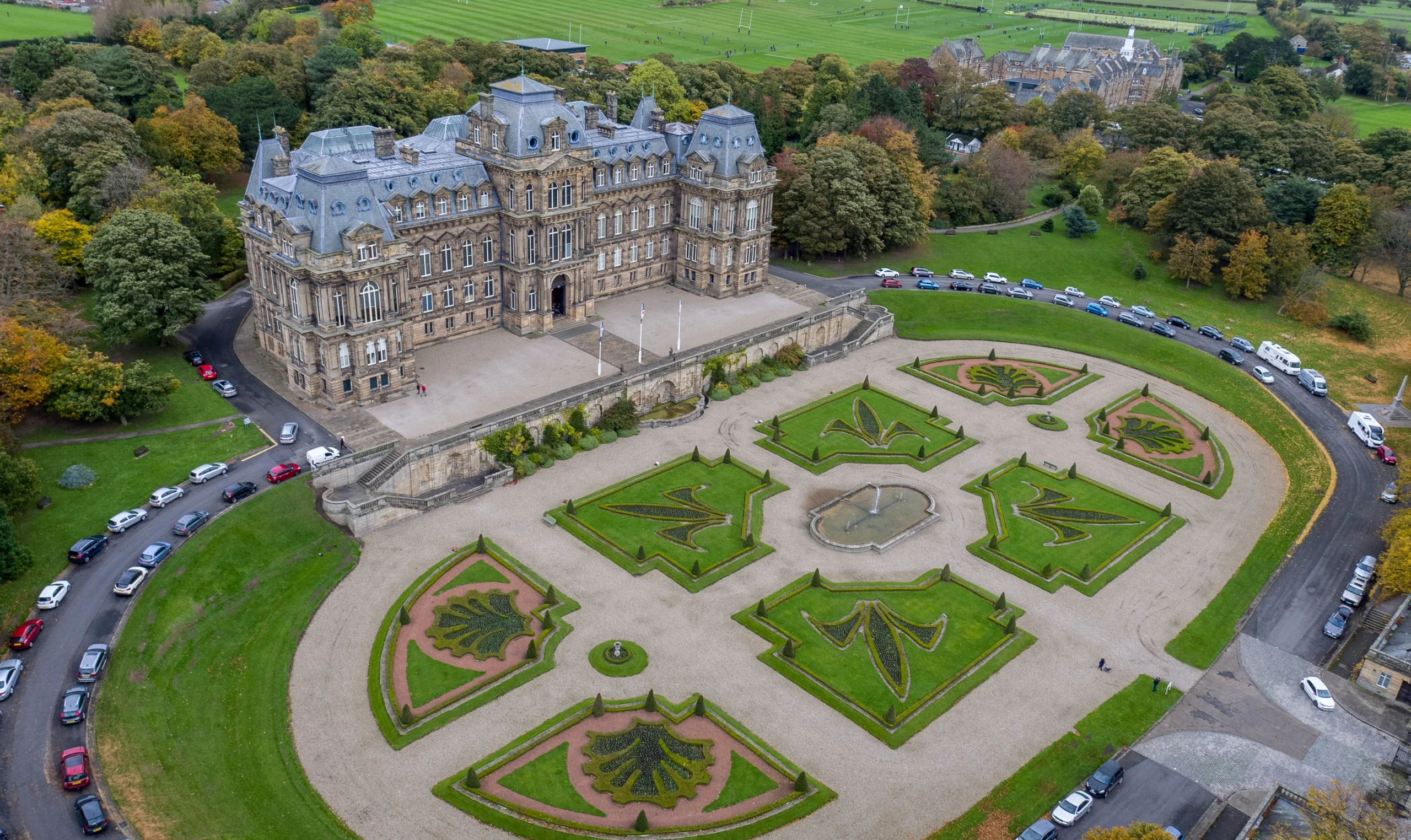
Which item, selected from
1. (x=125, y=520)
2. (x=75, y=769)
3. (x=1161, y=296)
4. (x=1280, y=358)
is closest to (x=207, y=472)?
(x=125, y=520)

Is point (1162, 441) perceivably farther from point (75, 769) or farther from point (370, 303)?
point (75, 769)

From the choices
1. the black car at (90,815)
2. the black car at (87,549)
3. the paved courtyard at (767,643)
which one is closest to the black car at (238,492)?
the black car at (87,549)

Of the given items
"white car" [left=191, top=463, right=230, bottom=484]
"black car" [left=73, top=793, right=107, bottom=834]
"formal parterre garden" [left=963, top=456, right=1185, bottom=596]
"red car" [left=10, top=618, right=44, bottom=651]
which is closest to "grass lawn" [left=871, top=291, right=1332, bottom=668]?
"formal parterre garden" [left=963, top=456, right=1185, bottom=596]

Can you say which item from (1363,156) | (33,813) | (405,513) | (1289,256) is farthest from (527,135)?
(1363,156)

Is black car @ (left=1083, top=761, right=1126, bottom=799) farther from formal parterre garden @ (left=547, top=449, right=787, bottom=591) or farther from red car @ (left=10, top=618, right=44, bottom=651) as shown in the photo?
red car @ (left=10, top=618, right=44, bottom=651)

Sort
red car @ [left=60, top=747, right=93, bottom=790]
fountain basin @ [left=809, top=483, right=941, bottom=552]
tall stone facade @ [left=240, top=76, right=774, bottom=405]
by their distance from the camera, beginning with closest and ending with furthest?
1. red car @ [left=60, top=747, right=93, bottom=790]
2. fountain basin @ [left=809, top=483, right=941, bottom=552]
3. tall stone facade @ [left=240, top=76, right=774, bottom=405]

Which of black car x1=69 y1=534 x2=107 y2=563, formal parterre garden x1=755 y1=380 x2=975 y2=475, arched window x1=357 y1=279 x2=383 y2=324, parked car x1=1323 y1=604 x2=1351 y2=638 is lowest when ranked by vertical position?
parked car x1=1323 y1=604 x2=1351 y2=638

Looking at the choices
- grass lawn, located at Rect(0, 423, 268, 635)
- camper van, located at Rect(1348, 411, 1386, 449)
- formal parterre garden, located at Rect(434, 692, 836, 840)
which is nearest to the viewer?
formal parterre garden, located at Rect(434, 692, 836, 840)

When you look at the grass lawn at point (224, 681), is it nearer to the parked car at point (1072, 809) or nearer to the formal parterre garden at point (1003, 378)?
the parked car at point (1072, 809)
